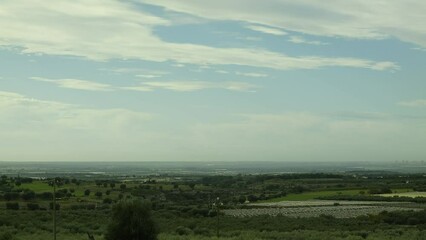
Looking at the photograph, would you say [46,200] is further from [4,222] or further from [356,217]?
[356,217]

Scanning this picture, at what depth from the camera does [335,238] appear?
3400 cm

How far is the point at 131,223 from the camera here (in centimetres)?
2791

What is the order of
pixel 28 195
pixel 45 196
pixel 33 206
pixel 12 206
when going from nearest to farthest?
1. pixel 12 206
2. pixel 33 206
3. pixel 28 195
4. pixel 45 196

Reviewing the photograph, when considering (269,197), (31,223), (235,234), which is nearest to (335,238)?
(235,234)

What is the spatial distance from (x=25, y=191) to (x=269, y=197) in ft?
125

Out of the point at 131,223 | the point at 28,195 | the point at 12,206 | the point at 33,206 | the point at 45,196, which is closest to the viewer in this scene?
the point at 131,223

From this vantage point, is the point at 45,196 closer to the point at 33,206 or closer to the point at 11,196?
the point at 11,196

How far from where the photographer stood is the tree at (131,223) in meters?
27.9

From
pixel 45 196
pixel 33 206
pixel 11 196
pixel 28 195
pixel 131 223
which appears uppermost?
pixel 131 223

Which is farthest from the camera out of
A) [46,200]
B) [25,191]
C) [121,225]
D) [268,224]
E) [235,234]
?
[25,191]

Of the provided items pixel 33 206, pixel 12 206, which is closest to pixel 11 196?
pixel 12 206

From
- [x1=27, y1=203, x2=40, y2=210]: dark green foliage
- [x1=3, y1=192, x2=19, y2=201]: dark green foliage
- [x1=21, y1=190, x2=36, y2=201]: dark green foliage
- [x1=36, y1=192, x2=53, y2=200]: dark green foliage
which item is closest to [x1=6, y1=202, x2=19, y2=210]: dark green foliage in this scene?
[x1=27, y1=203, x2=40, y2=210]: dark green foliage

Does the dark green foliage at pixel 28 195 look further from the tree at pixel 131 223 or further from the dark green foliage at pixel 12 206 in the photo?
the tree at pixel 131 223

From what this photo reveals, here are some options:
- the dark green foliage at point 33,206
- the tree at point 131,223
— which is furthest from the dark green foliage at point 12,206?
the tree at point 131,223
